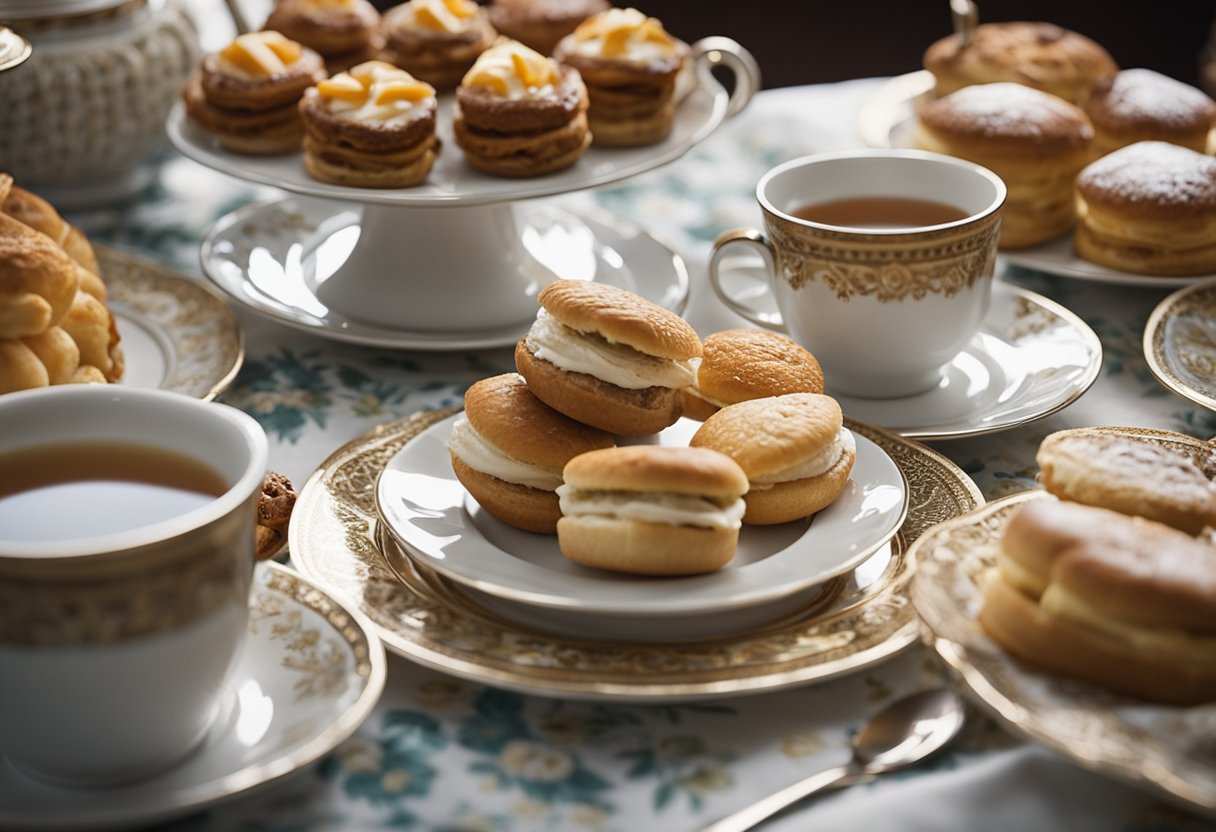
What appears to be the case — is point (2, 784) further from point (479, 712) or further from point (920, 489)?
point (920, 489)

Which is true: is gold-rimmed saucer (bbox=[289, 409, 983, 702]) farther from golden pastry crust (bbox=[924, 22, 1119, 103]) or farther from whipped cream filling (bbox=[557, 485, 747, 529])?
golden pastry crust (bbox=[924, 22, 1119, 103])

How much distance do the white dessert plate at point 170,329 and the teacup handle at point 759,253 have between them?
51 cm

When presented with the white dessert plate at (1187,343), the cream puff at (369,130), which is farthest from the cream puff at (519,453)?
the white dessert plate at (1187,343)

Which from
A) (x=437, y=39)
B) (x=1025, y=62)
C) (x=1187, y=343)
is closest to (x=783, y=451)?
(x=1187, y=343)

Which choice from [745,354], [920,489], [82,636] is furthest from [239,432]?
[920,489]

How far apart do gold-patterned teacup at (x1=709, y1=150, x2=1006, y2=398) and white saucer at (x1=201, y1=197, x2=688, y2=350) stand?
176 mm

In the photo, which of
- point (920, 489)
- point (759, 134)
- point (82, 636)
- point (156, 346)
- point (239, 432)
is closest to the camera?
point (82, 636)

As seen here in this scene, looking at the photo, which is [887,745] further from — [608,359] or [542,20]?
[542,20]

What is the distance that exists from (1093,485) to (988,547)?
0.08 meters

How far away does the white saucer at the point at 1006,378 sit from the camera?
1286 millimetres

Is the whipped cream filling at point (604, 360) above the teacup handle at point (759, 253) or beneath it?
above

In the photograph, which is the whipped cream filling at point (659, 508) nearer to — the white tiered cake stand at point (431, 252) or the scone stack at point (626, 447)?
the scone stack at point (626, 447)

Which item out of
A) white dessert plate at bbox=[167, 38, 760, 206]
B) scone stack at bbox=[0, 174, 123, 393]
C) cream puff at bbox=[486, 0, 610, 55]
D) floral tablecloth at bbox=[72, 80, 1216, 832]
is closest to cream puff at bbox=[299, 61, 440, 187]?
white dessert plate at bbox=[167, 38, 760, 206]

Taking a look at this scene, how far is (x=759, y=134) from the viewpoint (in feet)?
6.84
